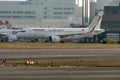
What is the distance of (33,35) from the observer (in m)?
132

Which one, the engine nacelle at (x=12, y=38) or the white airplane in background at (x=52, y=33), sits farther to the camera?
the engine nacelle at (x=12, y=38)

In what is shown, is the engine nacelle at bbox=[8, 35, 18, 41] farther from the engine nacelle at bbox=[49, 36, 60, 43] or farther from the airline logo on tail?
the airline logo on tail

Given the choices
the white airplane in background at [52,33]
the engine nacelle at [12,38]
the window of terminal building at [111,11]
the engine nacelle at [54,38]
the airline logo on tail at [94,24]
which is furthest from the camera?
the window of terminal building at [111,11]

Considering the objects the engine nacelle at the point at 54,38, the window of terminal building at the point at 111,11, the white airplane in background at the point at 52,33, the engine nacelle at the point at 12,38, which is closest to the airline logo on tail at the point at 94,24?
the white airplane in background at the point at 52,33

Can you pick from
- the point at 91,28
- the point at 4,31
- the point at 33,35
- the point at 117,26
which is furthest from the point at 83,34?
the point at 117,26

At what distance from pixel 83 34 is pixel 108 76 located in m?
102

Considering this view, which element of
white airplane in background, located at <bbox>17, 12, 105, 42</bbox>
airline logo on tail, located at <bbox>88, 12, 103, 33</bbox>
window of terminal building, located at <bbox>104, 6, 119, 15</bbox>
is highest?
window of terminal building, located at <bbox>104, 6, 119, 15</bbox>

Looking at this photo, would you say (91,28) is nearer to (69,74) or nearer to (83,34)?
(83,34)

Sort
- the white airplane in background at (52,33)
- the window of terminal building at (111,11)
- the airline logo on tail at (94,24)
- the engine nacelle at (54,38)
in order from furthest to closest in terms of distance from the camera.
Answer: the window of terminal building at (111,11) → the airline logo on tail at (94,24) → the white airplane in background at (52,33) → the engine nacelle at (54,38)

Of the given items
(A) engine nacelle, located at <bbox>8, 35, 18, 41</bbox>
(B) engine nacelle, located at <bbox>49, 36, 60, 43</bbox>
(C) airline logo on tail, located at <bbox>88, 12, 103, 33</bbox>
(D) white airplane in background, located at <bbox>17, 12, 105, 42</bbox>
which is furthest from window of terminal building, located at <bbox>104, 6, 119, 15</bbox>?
(A) engine nacelle, located at <bbox>8, 35, 18, 41</bbox>

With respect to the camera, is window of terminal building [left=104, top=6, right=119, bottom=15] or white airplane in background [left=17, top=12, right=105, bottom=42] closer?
white airplane in background [left=17, top=12, right=105, bottom=42]

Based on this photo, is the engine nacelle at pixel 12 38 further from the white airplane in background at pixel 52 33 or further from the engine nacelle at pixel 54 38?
the engine nacelle at pixel 54 38

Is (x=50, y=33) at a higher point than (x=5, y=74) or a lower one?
lower

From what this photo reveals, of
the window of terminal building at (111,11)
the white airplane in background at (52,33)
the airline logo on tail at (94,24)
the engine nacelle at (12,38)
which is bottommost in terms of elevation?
the engine nacelle at (12,38)
